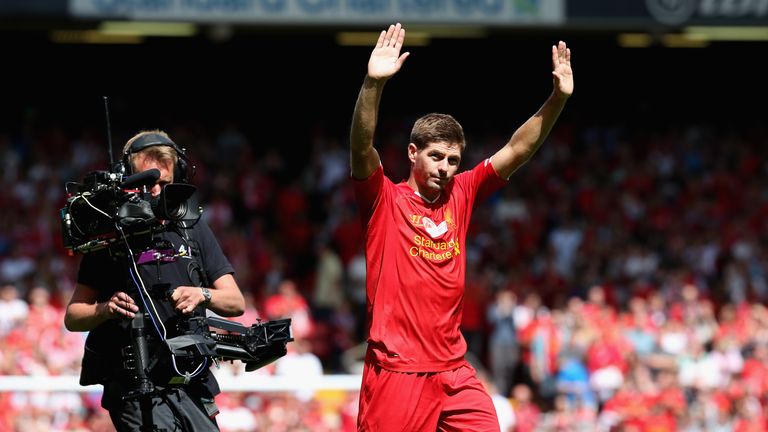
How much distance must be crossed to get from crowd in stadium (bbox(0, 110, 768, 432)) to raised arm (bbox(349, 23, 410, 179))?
5195 mm

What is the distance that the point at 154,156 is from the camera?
5.45 m

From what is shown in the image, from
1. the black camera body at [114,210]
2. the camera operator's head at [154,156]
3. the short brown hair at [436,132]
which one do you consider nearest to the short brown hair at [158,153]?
the camera operator's head at [154,156]

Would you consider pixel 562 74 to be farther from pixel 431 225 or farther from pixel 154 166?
pixel 154 166

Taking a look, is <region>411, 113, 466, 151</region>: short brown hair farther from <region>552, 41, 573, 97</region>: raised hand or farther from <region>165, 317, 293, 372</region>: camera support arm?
<region>165, 317, 293, 372</region>: camera support arm

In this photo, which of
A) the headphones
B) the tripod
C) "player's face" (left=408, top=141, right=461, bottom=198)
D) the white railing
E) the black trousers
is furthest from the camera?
the white railing

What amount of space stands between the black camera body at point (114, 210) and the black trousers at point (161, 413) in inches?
26.9

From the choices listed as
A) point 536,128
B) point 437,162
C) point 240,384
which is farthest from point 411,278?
point 240,384

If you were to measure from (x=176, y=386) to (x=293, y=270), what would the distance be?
37.1 ft

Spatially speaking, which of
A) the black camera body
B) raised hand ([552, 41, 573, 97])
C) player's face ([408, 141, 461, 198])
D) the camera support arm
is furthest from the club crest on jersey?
the black camera body

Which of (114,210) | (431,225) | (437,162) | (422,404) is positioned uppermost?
(437,162)

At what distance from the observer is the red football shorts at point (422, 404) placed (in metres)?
5.44

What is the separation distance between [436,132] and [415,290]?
2.43 ft

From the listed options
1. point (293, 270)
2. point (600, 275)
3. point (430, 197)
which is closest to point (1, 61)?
point (293, 270)

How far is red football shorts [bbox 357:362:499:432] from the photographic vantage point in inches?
214
